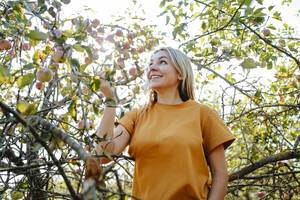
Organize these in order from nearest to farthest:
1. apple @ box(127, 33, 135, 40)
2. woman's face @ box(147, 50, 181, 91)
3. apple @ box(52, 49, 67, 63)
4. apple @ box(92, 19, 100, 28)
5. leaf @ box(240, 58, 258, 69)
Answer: apple @ box(52, 49, 67, 63) < woman's face @ box(147, 50, 181, 91) < leaf @ box(240, 58, 258, 69) < apple @ box(92, 19, 100, 28) < apple @ box(127, 33, 135, 40)

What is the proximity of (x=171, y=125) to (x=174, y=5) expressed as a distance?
1347 millimetres

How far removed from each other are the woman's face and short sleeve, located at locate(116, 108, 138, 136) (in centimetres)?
20

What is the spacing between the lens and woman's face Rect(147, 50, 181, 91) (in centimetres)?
160

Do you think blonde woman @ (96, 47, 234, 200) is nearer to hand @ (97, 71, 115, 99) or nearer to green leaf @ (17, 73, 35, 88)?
hand @ (97, 71, 115, 99)

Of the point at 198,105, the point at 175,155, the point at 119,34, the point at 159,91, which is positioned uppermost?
the point at 119,34

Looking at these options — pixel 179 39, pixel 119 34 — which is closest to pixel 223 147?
pixel 179 39

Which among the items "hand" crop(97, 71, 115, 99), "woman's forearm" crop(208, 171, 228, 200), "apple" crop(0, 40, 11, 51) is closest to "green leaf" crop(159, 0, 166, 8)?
"apple" crop(0, 40, 11, 51)

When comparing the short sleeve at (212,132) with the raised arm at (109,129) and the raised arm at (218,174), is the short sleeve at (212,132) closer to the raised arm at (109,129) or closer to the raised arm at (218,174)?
the raised arm at (218,174)

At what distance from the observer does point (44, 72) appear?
1.49 meters

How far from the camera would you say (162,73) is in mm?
1621

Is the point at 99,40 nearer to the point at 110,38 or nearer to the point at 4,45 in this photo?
the point at 110,38

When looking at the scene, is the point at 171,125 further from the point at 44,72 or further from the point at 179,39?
the point at 179,39

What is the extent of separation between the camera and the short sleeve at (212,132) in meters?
1.42

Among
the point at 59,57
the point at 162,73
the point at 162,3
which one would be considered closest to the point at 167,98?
the point at 162,73
